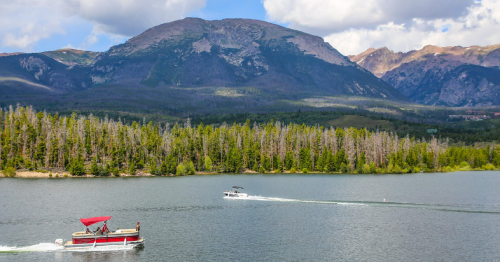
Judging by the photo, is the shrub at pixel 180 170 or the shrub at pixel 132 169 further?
the shrub at pixel 180 170

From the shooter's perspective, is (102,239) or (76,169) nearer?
(102,239)

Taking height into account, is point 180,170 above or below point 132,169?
below

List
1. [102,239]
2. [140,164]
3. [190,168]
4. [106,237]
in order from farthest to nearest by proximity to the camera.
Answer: [190,168] < [140,164] < [106,237] < [102,239]

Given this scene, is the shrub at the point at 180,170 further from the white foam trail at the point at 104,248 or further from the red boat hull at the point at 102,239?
the white foam trail at the point at 104,248

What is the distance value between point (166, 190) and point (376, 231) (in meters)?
73.1

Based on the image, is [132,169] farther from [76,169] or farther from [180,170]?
[76,169]

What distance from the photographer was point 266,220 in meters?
92.3

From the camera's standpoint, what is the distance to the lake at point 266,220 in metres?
68.3

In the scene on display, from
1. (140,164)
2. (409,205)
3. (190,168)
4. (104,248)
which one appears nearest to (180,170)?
(190,168)

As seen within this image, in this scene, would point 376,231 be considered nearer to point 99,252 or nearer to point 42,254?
point 99,252


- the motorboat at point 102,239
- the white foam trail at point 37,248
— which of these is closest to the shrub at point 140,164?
the motorboat at point 102,239

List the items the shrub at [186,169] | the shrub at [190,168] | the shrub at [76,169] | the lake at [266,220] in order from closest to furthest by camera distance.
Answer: the lake at [266,220] < the shrub at [76,169] < the shrub at [186,169] < the shrub at [190,168]

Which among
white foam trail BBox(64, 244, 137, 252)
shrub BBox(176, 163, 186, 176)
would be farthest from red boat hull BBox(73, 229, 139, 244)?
shrub BBox(176, 163, 186, 176)

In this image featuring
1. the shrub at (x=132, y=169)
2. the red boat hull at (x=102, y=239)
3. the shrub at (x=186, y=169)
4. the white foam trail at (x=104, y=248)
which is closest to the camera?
the white foam trail at (x=104, y=248)
